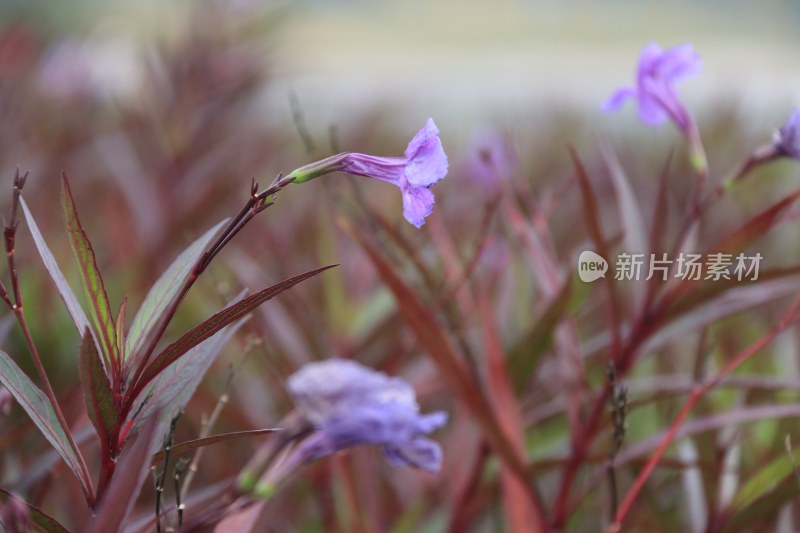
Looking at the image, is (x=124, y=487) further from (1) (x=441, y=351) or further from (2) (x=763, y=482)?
(2) (x=763, y=482)

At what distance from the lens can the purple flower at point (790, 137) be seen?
0.52 metres

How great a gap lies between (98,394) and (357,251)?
63 cm

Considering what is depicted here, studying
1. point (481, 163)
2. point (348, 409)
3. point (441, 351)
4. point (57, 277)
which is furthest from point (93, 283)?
point (481, 163)

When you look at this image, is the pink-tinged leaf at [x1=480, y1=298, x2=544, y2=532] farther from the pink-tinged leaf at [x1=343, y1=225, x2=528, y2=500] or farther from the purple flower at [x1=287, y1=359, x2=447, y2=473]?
the purple flower at [x1=287, y1=359, x2=447, y2=473]

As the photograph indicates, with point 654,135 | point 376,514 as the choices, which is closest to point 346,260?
point 376,514

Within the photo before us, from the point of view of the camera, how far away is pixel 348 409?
0.32m

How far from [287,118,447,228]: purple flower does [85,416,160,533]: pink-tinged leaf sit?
129 millimetres

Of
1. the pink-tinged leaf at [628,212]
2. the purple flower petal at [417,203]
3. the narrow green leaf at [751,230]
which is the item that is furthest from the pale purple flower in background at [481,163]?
the purple flower petal at [417,203]

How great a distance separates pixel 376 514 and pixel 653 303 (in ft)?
0.88

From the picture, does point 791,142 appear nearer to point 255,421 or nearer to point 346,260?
point 255,421

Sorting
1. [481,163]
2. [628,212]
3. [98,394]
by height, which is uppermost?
[481,163]

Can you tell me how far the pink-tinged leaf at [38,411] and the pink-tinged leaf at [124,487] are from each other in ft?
0.14

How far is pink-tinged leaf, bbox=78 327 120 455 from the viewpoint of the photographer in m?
0.35

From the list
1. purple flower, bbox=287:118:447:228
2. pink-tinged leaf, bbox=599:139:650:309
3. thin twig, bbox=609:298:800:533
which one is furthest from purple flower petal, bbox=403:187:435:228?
pink-tinged leaf, bbox=599:139:650:309
